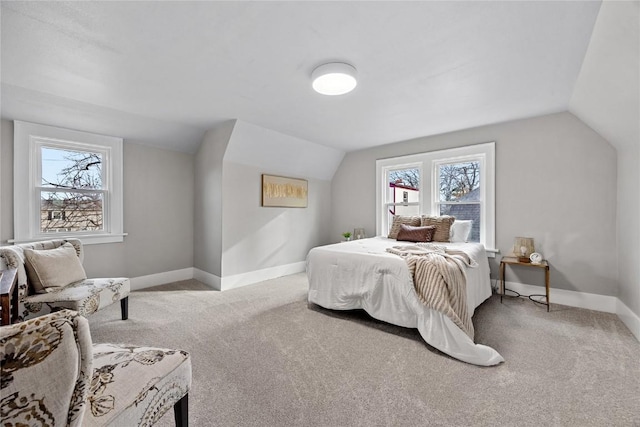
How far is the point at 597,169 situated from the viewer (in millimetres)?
2971

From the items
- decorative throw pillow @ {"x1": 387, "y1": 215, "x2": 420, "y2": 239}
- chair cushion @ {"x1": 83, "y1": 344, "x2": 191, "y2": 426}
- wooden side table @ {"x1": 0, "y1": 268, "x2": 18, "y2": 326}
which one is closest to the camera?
chair cushion @ {"x1": 83, "y1": 344, "x2": 191, "y2": 426}

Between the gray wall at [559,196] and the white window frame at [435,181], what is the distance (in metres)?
0.08

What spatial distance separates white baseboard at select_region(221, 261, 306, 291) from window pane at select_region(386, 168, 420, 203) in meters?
2.03

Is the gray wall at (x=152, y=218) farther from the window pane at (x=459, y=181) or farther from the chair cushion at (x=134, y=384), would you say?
the window pane at (x=459, y=181)

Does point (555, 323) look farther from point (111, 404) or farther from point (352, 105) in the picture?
point (111, 404)

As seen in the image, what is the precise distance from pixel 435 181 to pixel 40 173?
Answer: 5171mm

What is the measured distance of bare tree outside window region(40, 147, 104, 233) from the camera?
3.21m

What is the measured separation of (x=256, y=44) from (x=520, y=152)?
3.39m

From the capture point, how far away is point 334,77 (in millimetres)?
2215

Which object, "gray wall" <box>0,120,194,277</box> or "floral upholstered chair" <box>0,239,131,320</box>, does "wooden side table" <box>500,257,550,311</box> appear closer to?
"floral upholstered chair" <box>0,239,131,320</box>

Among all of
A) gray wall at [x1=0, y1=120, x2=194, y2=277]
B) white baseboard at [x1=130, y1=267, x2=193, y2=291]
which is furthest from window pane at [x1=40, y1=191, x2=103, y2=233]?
white baseboard at [x1=130, y1=267, x2=193, y2=291]

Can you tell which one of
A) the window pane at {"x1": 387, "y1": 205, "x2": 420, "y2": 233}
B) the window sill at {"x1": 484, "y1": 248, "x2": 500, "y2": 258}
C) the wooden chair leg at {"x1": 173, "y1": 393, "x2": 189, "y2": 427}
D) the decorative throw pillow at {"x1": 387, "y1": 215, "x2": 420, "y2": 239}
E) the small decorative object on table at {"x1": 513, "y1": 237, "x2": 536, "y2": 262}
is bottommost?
the wooden chair leg at {"x1": 173, "y1": 393, "x2": 189, "y2": 427}

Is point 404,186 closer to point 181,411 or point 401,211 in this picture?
point 401,211

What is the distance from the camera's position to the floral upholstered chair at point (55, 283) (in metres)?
2.11
